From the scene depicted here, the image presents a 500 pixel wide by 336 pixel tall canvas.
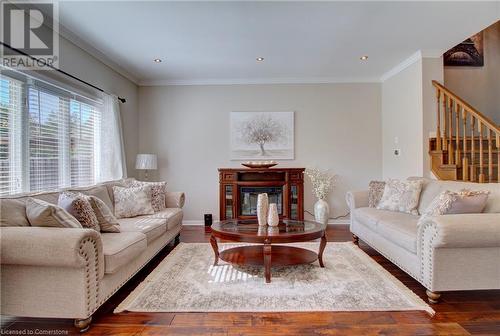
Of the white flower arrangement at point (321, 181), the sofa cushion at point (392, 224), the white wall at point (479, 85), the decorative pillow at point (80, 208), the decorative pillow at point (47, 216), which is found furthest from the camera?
the white flower arrangement at point (321, 181)

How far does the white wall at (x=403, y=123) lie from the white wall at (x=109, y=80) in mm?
4431

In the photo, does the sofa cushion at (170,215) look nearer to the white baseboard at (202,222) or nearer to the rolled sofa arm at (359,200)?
the white baseboard at (202,222)

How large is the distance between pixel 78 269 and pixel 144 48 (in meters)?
2.99

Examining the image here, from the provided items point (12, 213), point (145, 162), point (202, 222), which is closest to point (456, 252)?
point (12, 213)

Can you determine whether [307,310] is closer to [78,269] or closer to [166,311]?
[166,311]

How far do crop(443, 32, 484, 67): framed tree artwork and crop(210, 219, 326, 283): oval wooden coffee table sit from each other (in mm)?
3943

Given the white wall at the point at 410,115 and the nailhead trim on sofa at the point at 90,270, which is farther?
the white wall at the point at 410,115

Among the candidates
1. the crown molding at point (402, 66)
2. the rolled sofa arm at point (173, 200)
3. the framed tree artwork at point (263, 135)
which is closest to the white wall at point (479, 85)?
the crown molding at point (402, 66)

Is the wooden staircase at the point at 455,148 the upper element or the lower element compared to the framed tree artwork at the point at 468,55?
lower

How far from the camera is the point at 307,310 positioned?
235 cm

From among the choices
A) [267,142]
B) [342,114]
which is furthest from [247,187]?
[342,114]

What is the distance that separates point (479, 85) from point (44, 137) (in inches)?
247

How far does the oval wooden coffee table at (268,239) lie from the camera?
9.45ft

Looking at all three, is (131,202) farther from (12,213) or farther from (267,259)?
(267,259)
